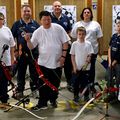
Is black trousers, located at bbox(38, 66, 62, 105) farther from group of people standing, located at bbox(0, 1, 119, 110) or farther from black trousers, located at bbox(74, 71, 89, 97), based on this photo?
black trousers, located at bbox(74, 71, 89, 97)

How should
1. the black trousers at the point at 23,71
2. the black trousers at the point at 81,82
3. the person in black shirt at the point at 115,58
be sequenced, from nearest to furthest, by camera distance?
1. the person in black shirt at the point at 115,58
2. the black trousers at the point at 81,82
3. the black trousers at the point at 23,71

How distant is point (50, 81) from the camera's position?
15.1ft

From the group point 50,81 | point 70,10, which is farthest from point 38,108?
point 70,10

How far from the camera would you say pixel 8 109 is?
185 inches

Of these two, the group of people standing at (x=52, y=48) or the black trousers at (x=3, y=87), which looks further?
the black trousers at (x=3, y=87)

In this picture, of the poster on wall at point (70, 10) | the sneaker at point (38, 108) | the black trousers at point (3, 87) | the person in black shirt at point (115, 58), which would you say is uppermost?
the poster on wall at point (70, 10)

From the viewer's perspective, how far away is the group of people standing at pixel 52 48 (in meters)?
4.49

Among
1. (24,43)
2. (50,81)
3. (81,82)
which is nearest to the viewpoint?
(50,81)

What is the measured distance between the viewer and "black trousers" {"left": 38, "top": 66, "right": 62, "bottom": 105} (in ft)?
15.0

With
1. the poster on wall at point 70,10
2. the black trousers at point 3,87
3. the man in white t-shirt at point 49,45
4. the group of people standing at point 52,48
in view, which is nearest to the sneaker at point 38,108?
the group of people standing at point 52,48

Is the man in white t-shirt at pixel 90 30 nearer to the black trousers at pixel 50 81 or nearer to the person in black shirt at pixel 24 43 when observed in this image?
the person in black shirt at pixel 24 43

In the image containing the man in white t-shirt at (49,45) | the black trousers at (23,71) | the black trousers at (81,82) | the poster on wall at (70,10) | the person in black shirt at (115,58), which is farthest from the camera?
the poster on wall at (70,10)

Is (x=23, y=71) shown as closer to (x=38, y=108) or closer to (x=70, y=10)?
(x=38, y=108)

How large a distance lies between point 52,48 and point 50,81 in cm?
47
